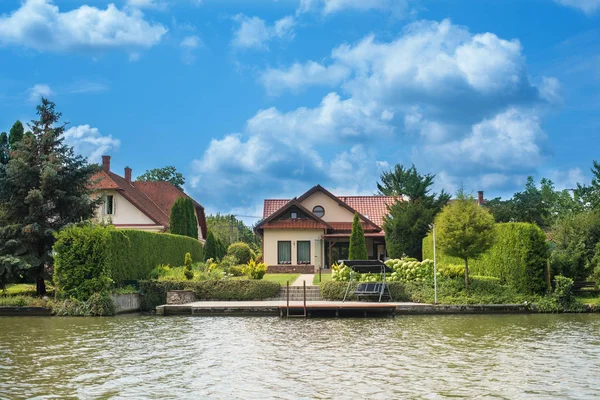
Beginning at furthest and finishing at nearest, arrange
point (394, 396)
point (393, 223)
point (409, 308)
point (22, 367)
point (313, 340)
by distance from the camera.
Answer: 1. point (393, 223)
2. point (409, 308)
3. point (313, 340)
4. point (22, 367)
5. point (394, 396)

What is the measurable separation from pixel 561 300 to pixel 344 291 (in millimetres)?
8109

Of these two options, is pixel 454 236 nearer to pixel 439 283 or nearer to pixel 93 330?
pixel 439 283

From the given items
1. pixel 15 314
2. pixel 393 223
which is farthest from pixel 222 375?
pixel 393 223

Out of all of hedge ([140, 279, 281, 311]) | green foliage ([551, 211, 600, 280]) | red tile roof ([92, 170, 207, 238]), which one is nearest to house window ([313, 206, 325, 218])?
red tile roof ([92, 170, 207, 238])

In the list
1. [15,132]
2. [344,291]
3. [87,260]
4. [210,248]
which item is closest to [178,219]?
[210,248]

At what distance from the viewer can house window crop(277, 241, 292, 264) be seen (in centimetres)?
4144

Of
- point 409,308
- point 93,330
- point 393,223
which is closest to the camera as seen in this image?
point 93,330

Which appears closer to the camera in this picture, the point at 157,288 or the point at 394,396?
the point at 394,396

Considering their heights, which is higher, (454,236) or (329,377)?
(454,236)

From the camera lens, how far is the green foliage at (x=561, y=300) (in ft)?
74.3

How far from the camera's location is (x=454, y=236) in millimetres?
24016

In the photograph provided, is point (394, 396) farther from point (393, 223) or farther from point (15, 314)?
point (393, 223)

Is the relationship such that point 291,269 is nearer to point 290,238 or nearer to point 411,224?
point 290,238

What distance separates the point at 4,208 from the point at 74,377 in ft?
54.5
